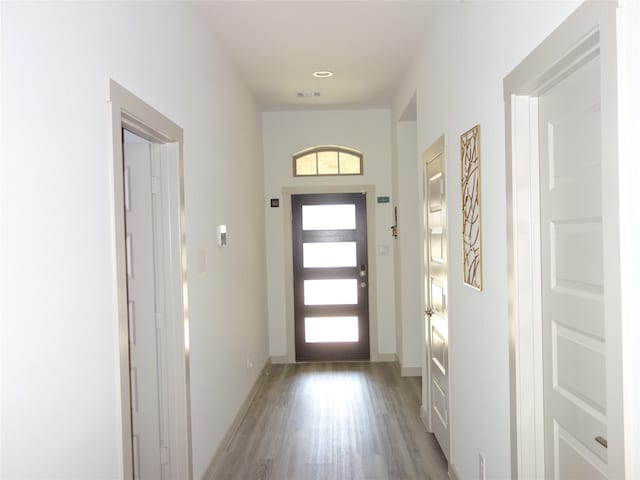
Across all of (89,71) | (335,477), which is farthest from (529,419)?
(89,71)

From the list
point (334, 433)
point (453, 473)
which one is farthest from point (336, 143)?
point (453, 473)

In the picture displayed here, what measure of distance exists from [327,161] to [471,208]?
397 cm

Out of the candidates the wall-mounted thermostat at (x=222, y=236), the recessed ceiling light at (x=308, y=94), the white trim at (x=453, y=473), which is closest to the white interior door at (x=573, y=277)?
the white trim at (x=453, y=473)

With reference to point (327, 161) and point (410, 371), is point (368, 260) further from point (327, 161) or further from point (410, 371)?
point (410, 371)

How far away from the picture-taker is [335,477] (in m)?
3.47

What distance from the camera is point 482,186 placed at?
8.68 ft

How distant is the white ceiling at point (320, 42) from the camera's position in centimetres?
350

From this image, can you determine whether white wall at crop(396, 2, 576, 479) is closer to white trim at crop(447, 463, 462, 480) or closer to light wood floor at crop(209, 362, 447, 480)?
white trim at crop(447, 463, 462, 480)

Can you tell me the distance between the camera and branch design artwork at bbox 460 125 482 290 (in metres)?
2.71

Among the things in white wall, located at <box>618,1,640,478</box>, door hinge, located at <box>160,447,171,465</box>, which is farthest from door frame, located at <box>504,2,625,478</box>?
door hinge, located at <box>160,447,171,465</box>

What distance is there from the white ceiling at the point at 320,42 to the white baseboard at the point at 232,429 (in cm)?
293

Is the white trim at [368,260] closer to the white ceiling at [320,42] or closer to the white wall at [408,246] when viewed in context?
the white wall at [408,246]

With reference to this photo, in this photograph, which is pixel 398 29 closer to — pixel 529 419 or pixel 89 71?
pixel 89 71

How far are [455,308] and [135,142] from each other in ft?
6.91
